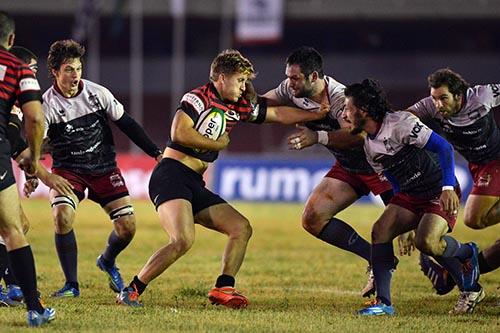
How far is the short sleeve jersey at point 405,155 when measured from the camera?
9422 millimetres

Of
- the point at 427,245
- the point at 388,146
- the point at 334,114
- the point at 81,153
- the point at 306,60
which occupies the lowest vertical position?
the point at 427,245

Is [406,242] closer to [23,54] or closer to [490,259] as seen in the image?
[490,259]

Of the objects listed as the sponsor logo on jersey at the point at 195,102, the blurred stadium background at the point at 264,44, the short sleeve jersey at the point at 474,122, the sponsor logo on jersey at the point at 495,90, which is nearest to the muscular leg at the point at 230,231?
the sponsor logo on jersey at the point at 195,102

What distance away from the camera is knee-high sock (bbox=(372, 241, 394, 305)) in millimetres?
9664

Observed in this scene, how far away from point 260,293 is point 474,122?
2.79 m

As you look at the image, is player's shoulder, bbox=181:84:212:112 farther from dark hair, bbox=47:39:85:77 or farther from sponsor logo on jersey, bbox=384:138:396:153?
sponsor logo on jersey, bbox=384:138:396:153

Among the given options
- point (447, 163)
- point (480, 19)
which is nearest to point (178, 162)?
point (447, 163)

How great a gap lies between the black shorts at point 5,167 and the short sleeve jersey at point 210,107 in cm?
186

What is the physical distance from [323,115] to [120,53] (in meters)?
37.3

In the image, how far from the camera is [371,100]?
9.52m

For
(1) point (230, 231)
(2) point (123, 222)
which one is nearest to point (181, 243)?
(1) point (230, 231)

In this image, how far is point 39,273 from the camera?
12.7m

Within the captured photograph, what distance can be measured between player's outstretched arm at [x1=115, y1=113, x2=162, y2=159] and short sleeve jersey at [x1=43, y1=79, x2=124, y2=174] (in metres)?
0.09

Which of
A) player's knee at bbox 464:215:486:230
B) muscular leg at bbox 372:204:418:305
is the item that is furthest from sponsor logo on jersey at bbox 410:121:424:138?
player's knee at bbox 464:215:486:230
